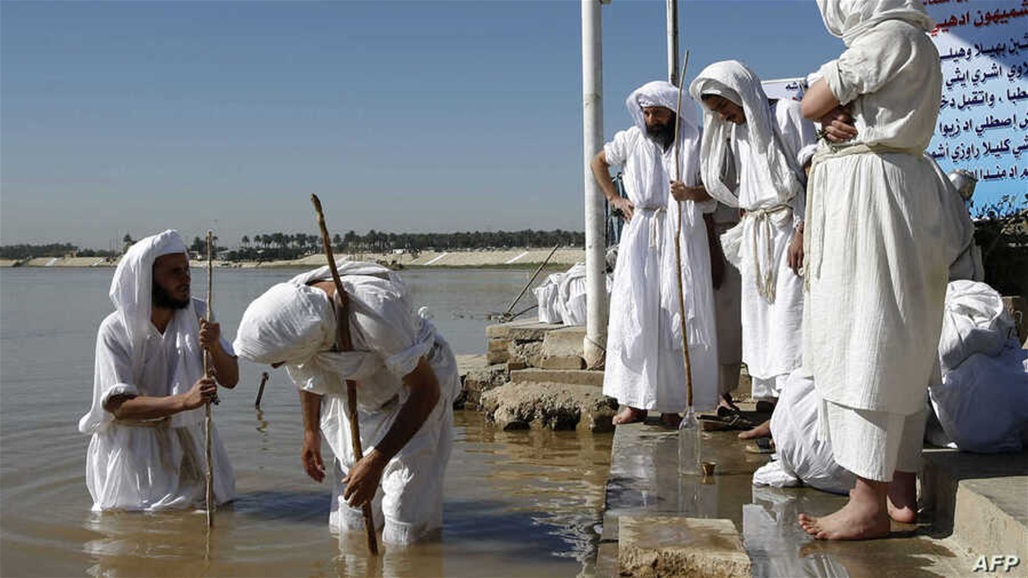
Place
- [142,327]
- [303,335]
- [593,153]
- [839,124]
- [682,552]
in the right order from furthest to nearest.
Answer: [593,153] → [142,327] → [303,335] → [839,124] → [682,552]

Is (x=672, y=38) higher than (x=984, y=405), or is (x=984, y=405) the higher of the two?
(x=672, y=38)

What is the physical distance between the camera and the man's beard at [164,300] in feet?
17.3

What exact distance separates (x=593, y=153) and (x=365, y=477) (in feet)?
15.7

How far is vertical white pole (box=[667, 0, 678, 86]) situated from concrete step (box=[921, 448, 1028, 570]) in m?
8.95

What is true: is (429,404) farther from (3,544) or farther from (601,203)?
(601,203)

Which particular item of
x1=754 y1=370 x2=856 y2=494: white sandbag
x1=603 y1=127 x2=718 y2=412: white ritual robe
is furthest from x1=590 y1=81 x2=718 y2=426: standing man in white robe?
x1=754 y1=370 x2=856 y2=494: white sandbag

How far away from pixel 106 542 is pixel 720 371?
3.51 m

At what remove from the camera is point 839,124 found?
3.53m

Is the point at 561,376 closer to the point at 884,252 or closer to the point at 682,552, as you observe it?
the point at 884,252

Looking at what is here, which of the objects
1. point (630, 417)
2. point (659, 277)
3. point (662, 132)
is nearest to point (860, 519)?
point (630, 417)

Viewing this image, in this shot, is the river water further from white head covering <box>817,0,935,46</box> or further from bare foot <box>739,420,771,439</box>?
white head covering <box>817,0,935,46</box>

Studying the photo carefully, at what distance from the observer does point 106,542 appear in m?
4.96

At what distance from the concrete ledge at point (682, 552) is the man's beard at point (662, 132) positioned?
10.1ft

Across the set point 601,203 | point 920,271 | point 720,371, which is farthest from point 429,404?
point 601,203
